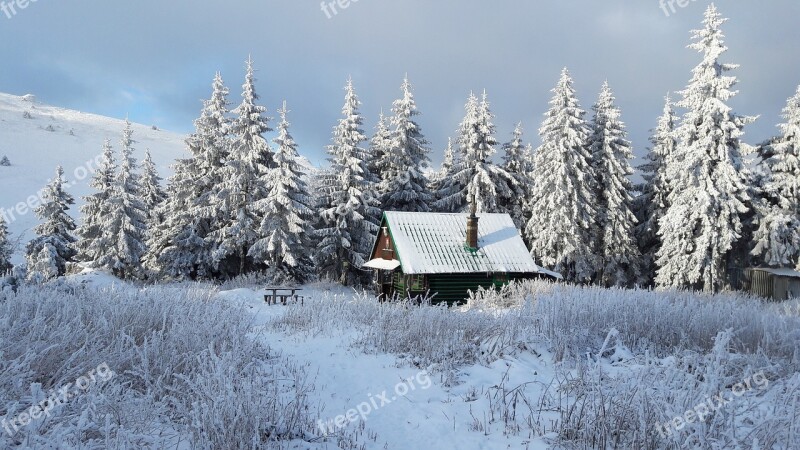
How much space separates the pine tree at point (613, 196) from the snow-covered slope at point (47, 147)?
121ft

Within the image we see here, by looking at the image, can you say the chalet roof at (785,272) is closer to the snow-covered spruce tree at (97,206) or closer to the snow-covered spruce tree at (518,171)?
the snow-covered spruce tree at (518,171)

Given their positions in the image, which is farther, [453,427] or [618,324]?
[618,324]

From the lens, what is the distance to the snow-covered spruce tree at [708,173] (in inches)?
863

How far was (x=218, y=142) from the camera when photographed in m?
25.5

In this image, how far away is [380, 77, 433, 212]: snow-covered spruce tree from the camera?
2883 centimetres

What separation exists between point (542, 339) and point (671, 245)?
2109cm

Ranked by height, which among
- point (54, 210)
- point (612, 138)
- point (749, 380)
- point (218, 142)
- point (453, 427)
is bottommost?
point (453, 427)

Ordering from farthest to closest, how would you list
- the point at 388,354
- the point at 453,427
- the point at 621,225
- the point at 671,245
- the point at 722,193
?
the point at 621,225
the point at 671,245
the point at 722,193
the point at 388,354
the point at 453,427

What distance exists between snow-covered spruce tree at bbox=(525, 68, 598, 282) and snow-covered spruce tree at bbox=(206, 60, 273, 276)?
1665 centimetres

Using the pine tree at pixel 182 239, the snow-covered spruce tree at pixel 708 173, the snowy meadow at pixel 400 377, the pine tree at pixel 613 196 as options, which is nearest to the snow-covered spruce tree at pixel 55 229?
the pine tree at pixel 182 239

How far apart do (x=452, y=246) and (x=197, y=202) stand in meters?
14.9

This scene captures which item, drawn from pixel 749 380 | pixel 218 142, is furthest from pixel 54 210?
pixel 749 380

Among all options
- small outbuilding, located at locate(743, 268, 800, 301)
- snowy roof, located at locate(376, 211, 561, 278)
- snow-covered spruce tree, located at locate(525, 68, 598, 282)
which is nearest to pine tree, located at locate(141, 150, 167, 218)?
snowy roof, located at locate(376, 211, 561, 278)

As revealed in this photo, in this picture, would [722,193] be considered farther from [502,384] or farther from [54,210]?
[54,210]
